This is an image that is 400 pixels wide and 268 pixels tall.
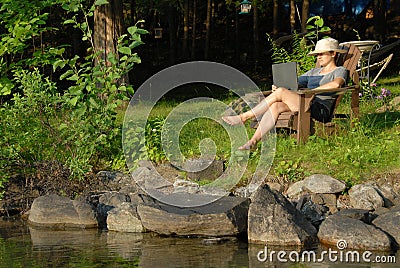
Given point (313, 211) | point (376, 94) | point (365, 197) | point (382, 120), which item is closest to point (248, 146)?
point (313, 211)

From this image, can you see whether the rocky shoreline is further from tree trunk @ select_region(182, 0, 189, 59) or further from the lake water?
tree trunk @ select_region(182, 0, 189, 59)

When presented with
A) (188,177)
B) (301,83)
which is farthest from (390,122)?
(188,177)

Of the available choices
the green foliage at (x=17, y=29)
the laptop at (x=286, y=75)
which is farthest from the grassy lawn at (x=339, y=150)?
the green foliage at (x=17, y=29)

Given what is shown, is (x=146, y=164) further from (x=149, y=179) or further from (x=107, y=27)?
(x=107, y=27)

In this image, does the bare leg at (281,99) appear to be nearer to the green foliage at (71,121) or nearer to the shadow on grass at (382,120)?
the shadow on grass at (382,120)

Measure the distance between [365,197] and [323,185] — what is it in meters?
0.44

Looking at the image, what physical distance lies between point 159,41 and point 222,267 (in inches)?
758

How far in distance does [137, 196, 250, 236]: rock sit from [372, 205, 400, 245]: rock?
110 cm

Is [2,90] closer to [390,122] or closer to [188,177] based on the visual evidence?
[188,177]

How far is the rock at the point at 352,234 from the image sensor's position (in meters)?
5.92

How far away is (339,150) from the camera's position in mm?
7926

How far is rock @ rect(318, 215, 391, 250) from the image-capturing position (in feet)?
19.4

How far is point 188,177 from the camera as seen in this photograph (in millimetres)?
8016

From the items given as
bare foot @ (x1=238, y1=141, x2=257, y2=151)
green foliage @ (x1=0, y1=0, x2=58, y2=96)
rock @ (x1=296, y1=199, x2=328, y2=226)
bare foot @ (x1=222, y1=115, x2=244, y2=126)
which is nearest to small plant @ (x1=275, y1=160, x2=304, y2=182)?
bare foot @ (x1=238, y1=141, x2=257, y2=151)
